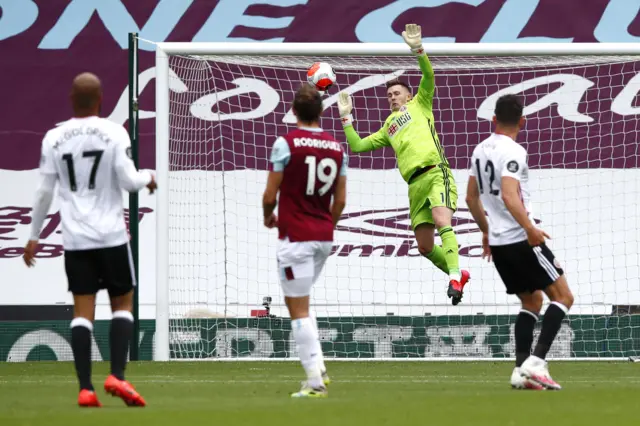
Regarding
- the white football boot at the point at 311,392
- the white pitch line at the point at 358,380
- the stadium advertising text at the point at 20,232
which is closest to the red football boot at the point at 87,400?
the white football boot at the point at 311,392

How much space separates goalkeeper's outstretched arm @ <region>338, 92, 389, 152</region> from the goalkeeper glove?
33.6 inches

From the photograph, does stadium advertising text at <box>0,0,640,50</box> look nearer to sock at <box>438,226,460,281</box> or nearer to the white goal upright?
the white goal upright

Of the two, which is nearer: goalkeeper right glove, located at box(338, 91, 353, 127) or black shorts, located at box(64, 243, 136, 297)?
black shorts, located at box(64, 243, 136, 297)

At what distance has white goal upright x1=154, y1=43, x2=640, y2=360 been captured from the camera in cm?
1305

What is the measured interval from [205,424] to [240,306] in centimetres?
848

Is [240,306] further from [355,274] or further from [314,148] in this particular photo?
[314,148]

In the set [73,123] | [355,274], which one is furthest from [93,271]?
[355,274]

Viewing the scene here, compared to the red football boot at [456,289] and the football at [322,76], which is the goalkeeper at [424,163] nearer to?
the red football boot at [456,289]

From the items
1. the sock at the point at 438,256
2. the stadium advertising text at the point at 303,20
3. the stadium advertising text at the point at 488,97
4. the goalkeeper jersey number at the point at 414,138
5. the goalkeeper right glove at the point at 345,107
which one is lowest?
the sock at the point at 438,256

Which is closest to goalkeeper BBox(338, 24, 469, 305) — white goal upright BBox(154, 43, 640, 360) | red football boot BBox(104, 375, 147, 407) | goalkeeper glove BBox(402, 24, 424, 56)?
goalkeeper glove BBox(402, 24, 424, 56)

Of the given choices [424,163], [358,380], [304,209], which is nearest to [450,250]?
[424,163]

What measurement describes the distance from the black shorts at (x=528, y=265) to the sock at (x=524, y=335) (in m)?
0.17

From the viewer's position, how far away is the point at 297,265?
652 cm

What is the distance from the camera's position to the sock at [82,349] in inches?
234
